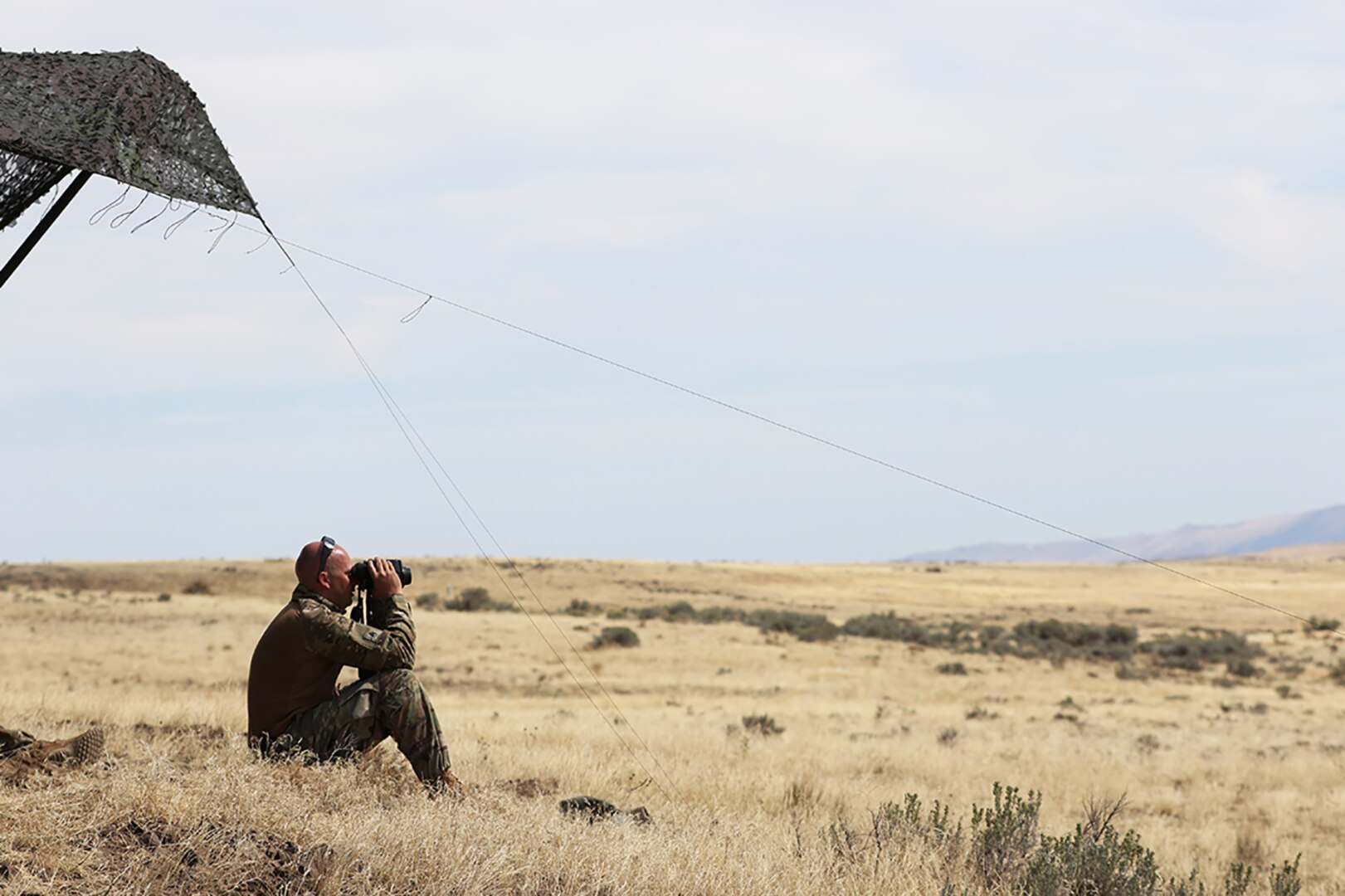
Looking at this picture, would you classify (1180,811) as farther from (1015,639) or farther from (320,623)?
(1015,639)

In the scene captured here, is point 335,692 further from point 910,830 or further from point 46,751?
point 910,830

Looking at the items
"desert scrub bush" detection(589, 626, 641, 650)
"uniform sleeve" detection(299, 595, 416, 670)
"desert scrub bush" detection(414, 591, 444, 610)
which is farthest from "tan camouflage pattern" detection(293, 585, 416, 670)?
"desert scrub bush" detection(414, 591, 444, 610)

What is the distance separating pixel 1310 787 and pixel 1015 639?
3448 centimetres

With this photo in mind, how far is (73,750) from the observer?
7.46 metres

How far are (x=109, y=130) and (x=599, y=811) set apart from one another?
5.32 metres

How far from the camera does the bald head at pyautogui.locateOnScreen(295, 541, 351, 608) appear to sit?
24.9ft

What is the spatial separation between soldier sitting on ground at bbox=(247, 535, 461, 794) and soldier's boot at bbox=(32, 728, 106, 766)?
36.6 inches

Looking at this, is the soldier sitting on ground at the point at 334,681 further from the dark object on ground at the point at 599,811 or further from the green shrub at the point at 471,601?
the green shrub at the point at 471,601

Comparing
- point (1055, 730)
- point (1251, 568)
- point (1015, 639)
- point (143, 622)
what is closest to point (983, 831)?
point (1055, 730)

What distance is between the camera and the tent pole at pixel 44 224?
25.6 ft

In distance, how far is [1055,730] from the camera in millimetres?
21016

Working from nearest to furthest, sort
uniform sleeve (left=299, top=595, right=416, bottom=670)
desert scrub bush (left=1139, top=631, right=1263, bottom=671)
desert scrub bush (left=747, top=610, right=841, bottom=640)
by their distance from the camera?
uniform sleeve (left=299, top=595, right=416, bottom=670), desert scrub bush (left=1139, top=631, right=1263, bottom=671), desert scrub bush (left=747, top=610, right=841, bottom=640)

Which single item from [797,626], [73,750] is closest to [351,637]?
[73,750]

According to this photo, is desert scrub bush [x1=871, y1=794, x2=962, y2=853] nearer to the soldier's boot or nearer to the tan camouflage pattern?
the tan camouflage pattern
